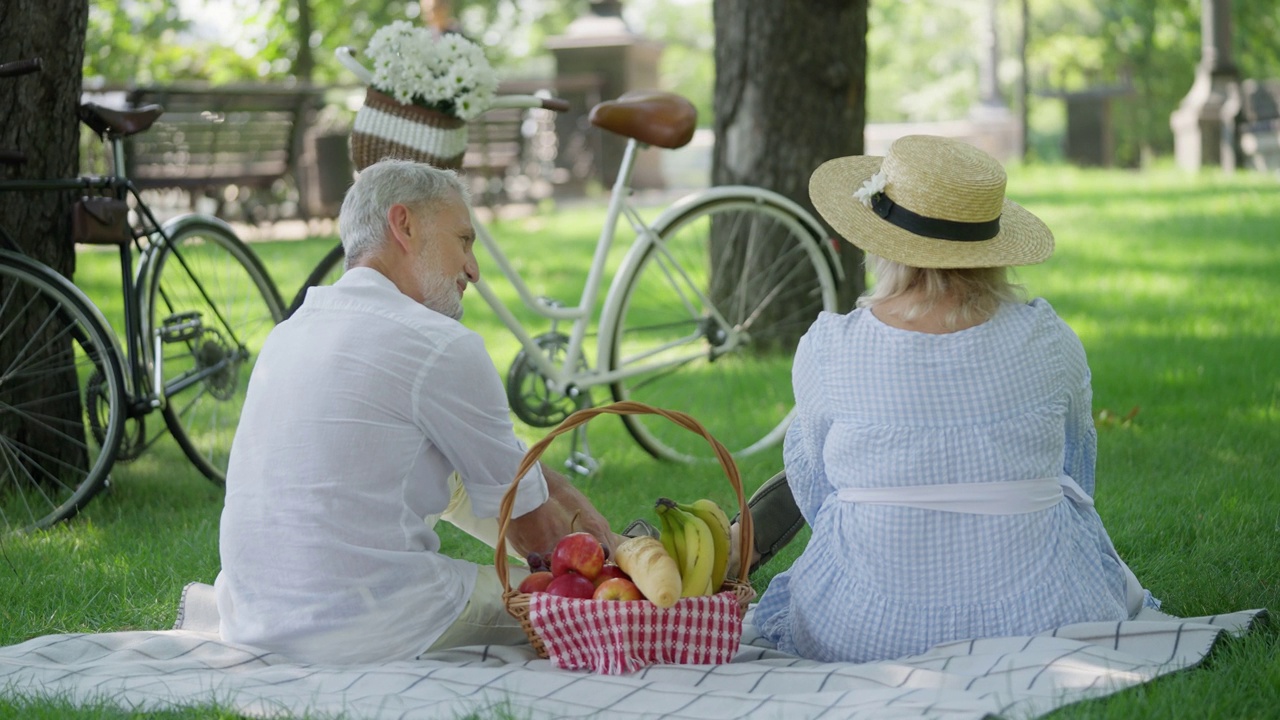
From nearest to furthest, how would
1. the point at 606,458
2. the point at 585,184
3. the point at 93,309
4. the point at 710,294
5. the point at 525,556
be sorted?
1. the point at 525,556
2. the point at 93,309
3. the point at 606,458
4. the point at 710,294
5. the point at 585,184

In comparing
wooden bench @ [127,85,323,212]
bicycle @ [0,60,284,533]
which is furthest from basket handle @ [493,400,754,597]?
wooden bench @ [127,85,323,212]

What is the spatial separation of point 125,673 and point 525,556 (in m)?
0.93

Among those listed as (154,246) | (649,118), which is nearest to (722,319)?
(649,118)

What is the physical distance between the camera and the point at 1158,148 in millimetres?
30797

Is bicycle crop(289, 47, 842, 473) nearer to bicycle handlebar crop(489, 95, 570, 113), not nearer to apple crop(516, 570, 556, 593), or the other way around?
bicycle handlebar crop(489, 95, 570, 113)

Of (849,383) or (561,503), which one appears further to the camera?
(561,503)

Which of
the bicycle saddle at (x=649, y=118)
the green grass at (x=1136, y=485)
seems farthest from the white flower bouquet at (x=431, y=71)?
the green grass at (x=1136, y=485)

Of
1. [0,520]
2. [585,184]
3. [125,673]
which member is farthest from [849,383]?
[585,184]

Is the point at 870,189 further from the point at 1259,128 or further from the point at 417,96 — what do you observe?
the point at 1259,128

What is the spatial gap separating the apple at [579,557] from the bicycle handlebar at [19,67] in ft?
7.91

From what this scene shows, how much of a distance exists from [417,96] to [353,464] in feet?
6.70

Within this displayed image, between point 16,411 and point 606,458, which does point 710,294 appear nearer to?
point 606,458

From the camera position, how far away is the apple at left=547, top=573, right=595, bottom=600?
3.13m

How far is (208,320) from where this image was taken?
535 cm
